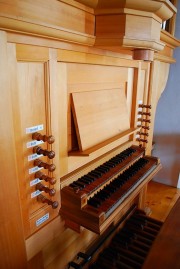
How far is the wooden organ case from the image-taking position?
2.78 feet

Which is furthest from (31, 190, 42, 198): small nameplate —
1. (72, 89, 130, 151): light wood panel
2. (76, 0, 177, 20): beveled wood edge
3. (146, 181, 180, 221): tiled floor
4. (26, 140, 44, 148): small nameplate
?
(146, 181, 180, 221): tiled floor

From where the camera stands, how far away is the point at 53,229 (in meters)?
1.23

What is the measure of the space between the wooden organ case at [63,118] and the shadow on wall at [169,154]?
5.29 ft

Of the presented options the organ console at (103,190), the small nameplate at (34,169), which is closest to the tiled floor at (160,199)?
the organ console at (103,190)

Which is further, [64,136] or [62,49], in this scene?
[64,136]

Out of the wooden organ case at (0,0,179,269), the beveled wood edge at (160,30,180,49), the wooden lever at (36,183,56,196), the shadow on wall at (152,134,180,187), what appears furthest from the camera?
the shadow on wall at (152,134,180,187)

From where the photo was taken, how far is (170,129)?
10.2 feet

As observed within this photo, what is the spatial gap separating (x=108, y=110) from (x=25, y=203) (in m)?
0.89

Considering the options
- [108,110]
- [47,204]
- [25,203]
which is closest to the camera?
[25,203]

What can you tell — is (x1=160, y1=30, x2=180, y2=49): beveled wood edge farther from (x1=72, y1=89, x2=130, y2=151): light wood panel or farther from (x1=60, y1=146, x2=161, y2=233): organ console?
(x1=60, y1=146, x2=161, y2=233): organ console

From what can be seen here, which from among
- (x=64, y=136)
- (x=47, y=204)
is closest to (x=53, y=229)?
(x=47, y=204)

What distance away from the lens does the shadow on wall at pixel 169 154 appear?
123 inches

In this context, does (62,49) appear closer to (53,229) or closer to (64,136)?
(64,136)

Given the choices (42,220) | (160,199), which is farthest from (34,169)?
(160,199)
